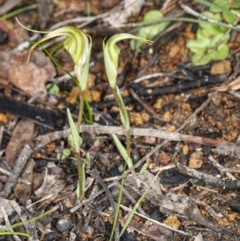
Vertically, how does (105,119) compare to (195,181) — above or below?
above

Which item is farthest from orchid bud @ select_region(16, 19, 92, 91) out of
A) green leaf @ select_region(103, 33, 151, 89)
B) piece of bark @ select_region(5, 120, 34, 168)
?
piece of bark @ select_region(5, 120, 34, 168)

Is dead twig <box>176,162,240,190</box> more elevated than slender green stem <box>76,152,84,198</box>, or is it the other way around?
slender green stem <box>76,152,84,198</box>

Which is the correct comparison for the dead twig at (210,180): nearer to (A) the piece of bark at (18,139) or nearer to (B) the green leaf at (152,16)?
(A) the piece of bark at (18,139)

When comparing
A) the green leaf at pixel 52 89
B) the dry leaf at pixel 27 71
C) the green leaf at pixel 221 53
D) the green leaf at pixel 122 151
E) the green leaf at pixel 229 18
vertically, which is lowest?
the green leaf at pixel 122 151

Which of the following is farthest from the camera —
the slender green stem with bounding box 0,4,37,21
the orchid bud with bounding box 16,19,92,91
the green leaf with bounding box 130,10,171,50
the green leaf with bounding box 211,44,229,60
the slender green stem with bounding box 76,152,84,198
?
the slender green stem with bounding box 0,4,37,21

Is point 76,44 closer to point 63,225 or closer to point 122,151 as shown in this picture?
point 122,151

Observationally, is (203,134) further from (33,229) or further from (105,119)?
(33,229)

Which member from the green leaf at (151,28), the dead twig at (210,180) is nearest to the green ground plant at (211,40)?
the green leaf at (151,28)

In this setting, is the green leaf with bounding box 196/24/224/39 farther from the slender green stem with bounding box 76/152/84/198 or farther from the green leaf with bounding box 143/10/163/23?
the slender green stem with bounding box 76/152/84/198

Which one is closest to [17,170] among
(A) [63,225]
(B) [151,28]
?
(A) [63,225]

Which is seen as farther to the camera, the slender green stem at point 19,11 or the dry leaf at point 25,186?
the slender green stem at point 19,11

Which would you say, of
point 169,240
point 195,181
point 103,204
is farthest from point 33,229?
point 195,181
